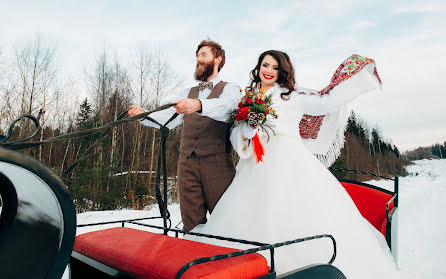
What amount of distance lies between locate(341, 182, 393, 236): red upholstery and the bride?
56 cm

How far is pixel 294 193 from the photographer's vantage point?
2.06m

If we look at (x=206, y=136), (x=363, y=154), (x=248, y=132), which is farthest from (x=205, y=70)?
(x=363, y=154)

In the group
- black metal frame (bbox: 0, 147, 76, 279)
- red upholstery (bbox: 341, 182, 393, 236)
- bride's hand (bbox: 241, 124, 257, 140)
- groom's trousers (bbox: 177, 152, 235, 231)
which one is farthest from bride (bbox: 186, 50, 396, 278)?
black metal frame (bbox: 0, 147, 76, 279)

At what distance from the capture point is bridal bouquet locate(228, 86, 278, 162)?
7.03 feet

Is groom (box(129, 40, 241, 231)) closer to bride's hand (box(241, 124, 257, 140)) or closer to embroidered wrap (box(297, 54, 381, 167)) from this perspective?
bride's hand (box(241, 124, 257, 140))

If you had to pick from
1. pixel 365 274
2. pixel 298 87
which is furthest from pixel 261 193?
pixel 298 87

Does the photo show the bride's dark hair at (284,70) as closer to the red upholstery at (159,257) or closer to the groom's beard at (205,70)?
the groom's beard at (205,70)

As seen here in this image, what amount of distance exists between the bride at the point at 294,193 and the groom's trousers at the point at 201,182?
0.41ft

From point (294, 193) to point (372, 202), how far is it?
64.4 inches

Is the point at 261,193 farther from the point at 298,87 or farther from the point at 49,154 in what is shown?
the point at 49,154

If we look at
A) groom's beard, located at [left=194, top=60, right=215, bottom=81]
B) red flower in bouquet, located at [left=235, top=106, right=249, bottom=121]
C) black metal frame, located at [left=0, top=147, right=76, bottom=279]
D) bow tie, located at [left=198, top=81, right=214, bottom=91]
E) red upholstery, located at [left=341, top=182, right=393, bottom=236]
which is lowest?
red upholstery, located at [left=341, top=182, right=393, bottom=236]

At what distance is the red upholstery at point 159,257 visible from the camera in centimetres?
107

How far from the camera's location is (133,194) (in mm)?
15508

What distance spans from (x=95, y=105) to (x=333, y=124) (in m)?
16.2
